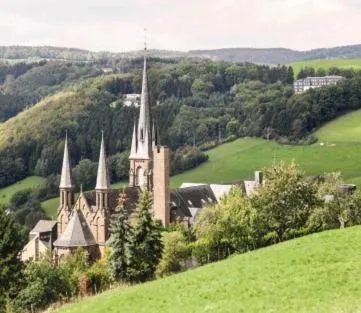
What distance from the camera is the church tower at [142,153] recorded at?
8294 cm

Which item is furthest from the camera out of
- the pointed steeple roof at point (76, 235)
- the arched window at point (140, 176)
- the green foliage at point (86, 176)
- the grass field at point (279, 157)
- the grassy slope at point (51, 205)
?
the green foliage at point (86, 176)

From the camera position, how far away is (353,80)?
158 metres

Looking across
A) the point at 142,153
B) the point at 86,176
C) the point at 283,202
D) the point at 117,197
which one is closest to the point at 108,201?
the point at 117,197

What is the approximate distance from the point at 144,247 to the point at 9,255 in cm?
910

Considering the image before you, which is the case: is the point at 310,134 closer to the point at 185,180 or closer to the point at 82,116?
the point at 185,180

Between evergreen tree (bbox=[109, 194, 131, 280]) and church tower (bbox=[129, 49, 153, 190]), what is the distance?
99.2 feet

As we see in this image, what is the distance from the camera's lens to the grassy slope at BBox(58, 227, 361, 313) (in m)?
28.5

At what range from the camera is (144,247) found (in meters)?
51.8

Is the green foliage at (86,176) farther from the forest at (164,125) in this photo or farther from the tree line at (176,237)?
the tree line at (176,237)

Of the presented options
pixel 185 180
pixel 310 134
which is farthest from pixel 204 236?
pixel 310 134

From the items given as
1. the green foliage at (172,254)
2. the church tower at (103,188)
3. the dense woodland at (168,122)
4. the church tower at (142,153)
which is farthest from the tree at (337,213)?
the dense woodland at (168,122)

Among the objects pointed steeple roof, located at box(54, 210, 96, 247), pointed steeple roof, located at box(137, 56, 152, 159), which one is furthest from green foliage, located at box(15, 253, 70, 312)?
pointed steeple roof, located at box(137, 56, 152, 159)

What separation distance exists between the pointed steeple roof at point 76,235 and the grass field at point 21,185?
6441cm

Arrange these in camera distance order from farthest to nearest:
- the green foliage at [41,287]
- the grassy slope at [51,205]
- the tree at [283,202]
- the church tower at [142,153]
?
the grassy slope at [51,205], the church tower at [142,153], the tree at [283,202], the green foliage at [41,287]
